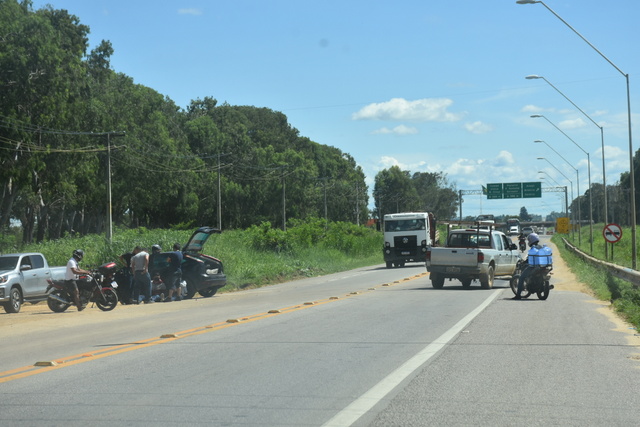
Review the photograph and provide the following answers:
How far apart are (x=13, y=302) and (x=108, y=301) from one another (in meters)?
2.86

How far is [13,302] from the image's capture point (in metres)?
22.8

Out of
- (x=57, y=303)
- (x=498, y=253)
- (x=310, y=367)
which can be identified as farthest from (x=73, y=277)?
(x=498, y=253)

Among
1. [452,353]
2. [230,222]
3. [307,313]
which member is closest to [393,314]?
[307,313]

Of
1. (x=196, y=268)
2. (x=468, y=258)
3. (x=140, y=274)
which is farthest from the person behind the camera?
(x=468, y=258)

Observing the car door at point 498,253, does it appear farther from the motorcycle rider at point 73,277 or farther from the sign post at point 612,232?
the motorcycle rider at point 73,277

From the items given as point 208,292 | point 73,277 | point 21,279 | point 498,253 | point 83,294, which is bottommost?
point 208,292

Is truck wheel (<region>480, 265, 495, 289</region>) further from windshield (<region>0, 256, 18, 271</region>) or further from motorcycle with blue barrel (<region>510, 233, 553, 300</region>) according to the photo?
windshield (<region>0, 256, 18, 271</region>)

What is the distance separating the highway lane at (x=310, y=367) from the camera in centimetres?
772

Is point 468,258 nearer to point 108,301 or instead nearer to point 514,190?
point 108,301

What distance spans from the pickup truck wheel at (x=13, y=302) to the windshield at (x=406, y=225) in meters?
28.0

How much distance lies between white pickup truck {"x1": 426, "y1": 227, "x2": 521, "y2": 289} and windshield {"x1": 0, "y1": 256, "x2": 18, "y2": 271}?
1245 cm

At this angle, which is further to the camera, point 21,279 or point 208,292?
point 208,292

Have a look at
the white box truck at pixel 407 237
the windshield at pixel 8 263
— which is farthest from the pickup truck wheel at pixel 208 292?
the white box truck at pixel 407 237

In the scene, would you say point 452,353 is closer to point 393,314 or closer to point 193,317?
point 393,314
